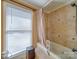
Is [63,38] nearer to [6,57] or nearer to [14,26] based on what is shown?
[14,26]

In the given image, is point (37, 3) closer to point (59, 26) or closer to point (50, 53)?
point (50, 53)

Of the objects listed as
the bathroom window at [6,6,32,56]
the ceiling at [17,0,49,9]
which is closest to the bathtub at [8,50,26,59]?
the bathroom window at [6,6,32,56]

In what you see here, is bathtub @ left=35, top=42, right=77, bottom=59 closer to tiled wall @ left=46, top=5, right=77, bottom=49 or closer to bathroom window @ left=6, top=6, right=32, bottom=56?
bathroom window @ left=6, top=6, right=32, bottom=56

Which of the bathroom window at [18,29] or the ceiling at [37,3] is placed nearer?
the bathroom window at [18,29]

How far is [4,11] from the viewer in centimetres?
150

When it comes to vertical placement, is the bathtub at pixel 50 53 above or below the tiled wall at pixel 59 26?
below

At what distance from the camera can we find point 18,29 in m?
1.88

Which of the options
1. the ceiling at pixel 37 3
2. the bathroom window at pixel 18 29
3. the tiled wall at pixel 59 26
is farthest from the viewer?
the tiled wall at pixel 59 26

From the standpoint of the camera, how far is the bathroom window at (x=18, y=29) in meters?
1.62

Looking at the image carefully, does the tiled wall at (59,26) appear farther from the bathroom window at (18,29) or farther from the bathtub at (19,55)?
the bathtub at (19,55)

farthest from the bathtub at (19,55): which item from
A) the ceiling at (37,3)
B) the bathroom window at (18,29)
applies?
the ceiling at (37,3)

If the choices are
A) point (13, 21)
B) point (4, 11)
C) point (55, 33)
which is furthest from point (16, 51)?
point (55, 33)

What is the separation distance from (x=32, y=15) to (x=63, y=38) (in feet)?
3.55

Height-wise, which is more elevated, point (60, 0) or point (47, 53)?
point (60, 0)
